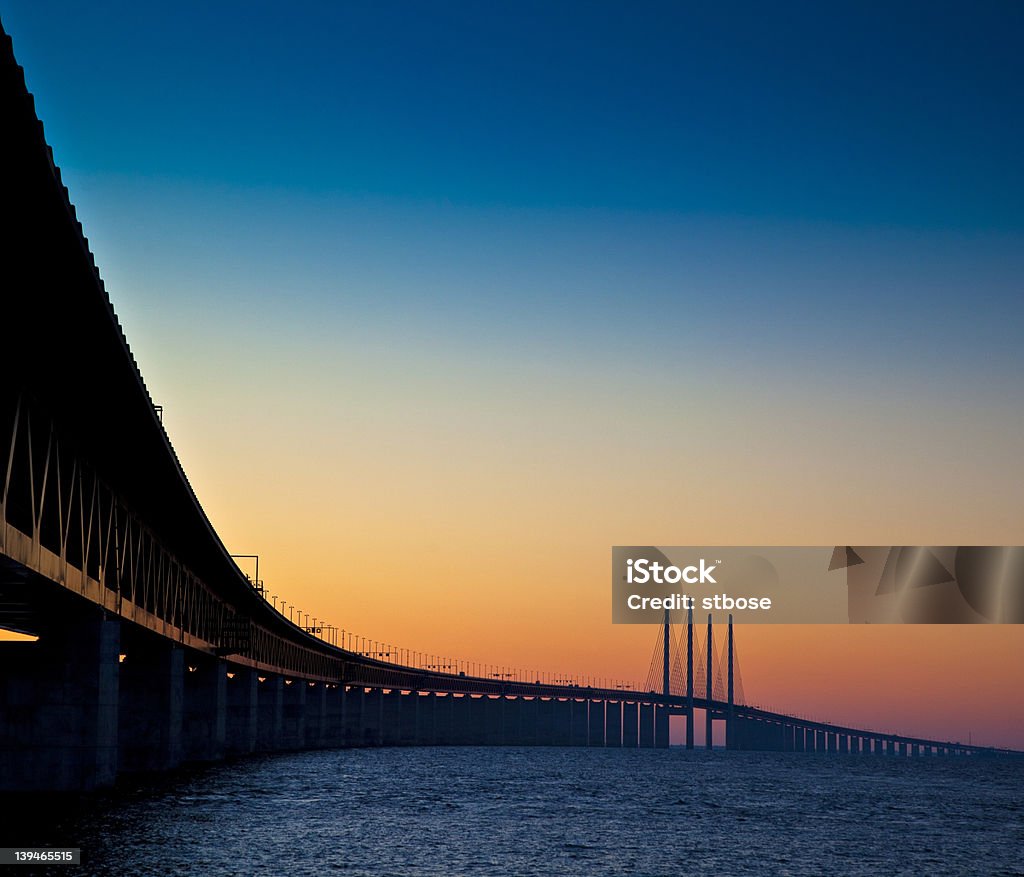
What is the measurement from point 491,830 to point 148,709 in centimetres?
2626

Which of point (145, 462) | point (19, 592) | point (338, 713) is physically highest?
point (145, 462)

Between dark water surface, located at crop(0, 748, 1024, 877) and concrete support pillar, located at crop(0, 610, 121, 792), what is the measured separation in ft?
4.23

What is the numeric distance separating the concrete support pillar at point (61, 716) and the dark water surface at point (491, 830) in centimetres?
129

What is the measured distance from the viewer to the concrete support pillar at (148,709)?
73.2m

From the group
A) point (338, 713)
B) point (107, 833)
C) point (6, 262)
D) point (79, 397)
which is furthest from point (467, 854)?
point (338, 713)

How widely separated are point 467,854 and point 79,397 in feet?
67.2

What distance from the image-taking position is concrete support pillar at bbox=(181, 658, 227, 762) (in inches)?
3674

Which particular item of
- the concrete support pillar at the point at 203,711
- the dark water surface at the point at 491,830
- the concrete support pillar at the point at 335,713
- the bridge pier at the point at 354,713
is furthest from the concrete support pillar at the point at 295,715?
the concrete support pillar at the point at 203,711

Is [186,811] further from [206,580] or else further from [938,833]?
[938,833]

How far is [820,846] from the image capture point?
53.8 meters

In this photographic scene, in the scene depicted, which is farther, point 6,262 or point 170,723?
point 170,723

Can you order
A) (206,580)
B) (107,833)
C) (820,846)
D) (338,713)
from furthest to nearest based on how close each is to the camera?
(338,713) → (206,580) → (820,846) → (107,833)

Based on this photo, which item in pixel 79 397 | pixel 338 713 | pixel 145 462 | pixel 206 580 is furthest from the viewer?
pixel 338 713

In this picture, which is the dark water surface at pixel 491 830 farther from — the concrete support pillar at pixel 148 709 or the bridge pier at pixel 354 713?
the bridge pier at pixel 354 713
